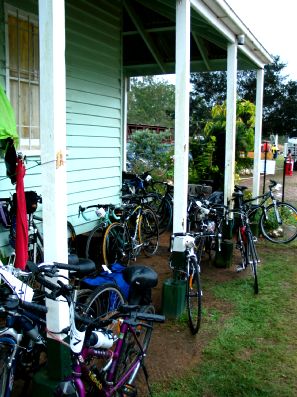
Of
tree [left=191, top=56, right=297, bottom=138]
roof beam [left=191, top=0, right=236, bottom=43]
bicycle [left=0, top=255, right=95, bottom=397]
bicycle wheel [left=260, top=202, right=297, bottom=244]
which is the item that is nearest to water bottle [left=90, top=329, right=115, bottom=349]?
bicycle [left=0, top=255, right=95, bottom=397]

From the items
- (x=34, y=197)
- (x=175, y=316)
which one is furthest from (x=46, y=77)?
(x=175, y=316)

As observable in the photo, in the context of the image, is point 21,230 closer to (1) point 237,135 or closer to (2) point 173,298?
(2) point 173,298

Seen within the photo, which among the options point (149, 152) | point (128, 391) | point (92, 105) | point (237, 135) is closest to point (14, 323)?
point (128, 391)

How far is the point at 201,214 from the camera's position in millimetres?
5844

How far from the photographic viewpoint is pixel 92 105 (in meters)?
6.41

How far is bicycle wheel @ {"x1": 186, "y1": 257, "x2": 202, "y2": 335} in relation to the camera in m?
4.16

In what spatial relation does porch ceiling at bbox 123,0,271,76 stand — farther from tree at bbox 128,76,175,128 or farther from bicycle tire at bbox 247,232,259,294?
tree at bbox 128,76,175,128

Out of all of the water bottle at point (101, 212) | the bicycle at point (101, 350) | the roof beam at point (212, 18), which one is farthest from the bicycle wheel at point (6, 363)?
the roof beam at point (212, 18)

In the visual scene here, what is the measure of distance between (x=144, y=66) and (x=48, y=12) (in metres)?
7.53

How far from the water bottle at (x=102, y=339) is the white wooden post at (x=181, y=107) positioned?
2.22 meters

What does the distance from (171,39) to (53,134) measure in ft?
23.0

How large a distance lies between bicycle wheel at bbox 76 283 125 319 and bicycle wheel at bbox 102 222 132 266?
6.47 ft

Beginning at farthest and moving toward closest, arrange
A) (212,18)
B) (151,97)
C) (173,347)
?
1. (151,97)
2. (212,18)
3. (173,347)

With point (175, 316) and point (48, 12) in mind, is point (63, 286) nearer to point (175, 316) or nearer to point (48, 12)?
point (48, 12)
